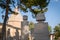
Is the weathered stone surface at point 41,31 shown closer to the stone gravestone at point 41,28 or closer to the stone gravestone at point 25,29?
the stone gravestone at point 41,28

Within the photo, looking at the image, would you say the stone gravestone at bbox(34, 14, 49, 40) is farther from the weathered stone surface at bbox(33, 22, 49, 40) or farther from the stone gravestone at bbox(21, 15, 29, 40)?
the stone gravestone at bbox(21, 15, 29, 40)

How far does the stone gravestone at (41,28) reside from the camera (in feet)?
43.3

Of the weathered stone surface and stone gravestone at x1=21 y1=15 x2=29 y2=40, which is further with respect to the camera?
stone gravestone at x1=21 y1=15 x2=29 y2=40

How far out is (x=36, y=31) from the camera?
13.3 m

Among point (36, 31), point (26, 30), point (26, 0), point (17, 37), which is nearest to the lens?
point (36, 31)

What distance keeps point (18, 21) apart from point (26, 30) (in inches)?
655

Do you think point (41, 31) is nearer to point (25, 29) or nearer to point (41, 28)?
point (41, 28)

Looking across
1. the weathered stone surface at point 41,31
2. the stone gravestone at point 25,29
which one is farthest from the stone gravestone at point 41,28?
the stone gravestone at point 25,29

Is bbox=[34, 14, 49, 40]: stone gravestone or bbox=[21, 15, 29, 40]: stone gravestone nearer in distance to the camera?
bbox=[34, 14, 49, 40]: stone gravestone

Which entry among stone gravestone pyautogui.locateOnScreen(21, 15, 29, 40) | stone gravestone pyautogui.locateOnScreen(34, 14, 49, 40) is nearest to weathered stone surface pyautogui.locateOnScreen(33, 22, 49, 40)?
stone gravestone pyautogui.locateOnScreen(34, 14, 49, 40)

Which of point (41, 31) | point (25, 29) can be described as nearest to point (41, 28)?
point (41, 31)

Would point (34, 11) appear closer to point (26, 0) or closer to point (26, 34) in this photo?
point (26, 0)

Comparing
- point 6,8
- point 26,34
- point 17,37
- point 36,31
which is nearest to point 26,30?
point 26,34

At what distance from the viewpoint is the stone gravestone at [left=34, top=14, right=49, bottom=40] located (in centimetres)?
1320
